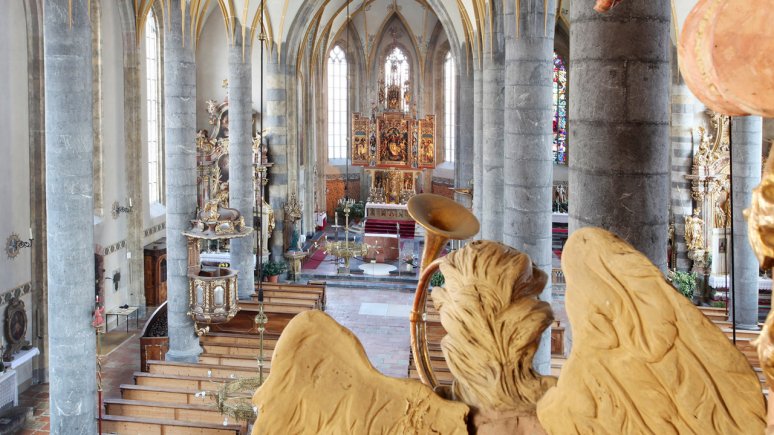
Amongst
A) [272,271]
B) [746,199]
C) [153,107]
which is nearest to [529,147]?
[746,199]

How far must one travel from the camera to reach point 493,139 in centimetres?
1669

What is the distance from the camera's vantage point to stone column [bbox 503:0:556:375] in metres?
12.5

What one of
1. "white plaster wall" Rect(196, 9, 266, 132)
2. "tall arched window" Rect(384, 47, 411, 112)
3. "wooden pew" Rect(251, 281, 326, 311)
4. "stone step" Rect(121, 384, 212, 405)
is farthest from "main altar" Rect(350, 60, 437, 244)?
"stone step" Rect(121, 384, 212, 405)

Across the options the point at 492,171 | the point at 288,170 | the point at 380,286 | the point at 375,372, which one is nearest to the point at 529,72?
the point at 492,171

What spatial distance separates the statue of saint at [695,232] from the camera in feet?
70.1

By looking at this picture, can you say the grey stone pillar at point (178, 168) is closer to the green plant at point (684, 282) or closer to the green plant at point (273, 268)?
the green plant at point (273, 268)

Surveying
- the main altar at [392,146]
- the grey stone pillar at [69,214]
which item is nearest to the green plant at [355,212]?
the main altar at [392,146]

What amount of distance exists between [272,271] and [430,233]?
22.0 metres

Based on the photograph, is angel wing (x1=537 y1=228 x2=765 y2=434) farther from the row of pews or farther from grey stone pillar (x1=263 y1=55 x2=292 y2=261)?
grey stone pillar (x1=263 y1=55 x2=292 y2=261)

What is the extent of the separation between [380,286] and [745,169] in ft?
37.1

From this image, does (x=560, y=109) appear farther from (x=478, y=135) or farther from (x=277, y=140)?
(x=277, y=140)

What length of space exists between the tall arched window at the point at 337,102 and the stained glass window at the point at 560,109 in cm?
1002

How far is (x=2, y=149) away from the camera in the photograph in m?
15.1

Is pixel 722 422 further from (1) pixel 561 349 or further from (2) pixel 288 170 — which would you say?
(2) pixel 288 170
